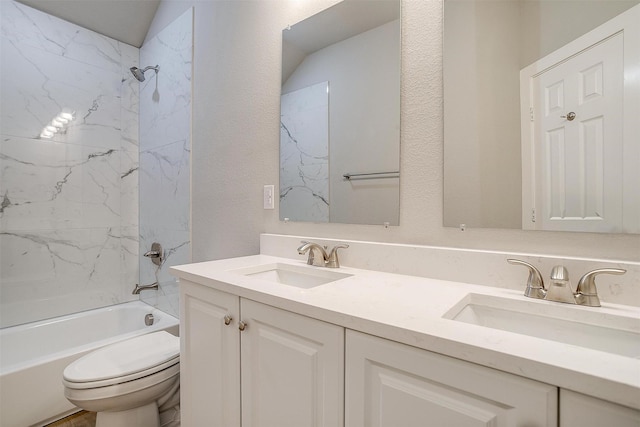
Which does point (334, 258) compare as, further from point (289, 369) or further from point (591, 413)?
point (591, 413)

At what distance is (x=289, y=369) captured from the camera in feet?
2.67

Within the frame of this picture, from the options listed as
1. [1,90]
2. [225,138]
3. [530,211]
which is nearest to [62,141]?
[1,90]

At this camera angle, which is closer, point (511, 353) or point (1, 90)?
point (511, 353)

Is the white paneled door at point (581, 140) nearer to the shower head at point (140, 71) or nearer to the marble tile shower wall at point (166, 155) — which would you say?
the marble tile shower wall at point (166, 155)

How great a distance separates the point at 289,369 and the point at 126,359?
3.49 ft

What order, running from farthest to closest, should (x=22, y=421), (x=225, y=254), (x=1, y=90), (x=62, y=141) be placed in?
(x=62, y=141)
(x=1, y=90)
(x=225, y=254)
(x=22, y=421)

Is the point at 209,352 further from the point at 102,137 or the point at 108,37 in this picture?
the point at 108,37

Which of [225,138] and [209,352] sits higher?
[225,138]

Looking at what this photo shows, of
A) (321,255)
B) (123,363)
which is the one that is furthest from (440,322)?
(123,363)

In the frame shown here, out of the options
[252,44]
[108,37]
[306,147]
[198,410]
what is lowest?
[198,410]

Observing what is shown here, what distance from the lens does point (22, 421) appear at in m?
1.61

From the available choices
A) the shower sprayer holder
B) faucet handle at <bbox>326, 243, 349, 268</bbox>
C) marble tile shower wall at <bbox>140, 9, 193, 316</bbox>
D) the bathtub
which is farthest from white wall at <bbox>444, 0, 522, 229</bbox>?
the shower sprayer holder

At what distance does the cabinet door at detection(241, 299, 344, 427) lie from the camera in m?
0.72

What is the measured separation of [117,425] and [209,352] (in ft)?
2.49
